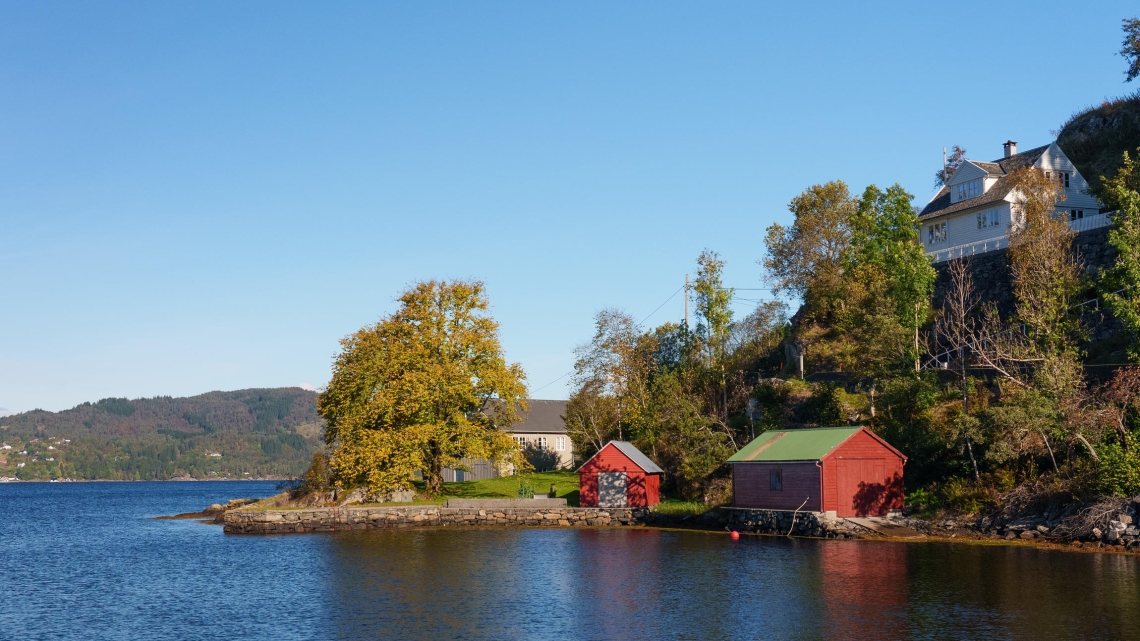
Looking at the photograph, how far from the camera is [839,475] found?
53625 millimetres

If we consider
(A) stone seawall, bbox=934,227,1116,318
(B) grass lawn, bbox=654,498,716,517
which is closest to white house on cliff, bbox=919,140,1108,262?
(A) stone seawall, bbox=934,227,1116,318

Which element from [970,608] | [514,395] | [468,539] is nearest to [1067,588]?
[970,608]

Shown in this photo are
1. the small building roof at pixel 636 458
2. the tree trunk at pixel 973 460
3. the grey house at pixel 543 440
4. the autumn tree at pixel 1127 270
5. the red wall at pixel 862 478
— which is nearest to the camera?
the autumn tree at pixel 1127 270

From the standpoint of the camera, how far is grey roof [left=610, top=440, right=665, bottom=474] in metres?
66.8

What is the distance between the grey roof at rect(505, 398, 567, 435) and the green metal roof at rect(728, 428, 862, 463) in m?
37.8

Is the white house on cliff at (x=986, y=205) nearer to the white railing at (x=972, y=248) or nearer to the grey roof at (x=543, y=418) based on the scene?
the white railing at (x=972, y=248)

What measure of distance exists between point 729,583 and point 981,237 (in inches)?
1881

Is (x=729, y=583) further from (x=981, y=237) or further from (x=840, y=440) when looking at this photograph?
(x=981, y=237)

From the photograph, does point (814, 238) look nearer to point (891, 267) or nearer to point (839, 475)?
point (891, 267)

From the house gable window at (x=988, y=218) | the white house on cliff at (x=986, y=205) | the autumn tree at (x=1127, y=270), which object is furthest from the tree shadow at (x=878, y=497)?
the house gable window at (x=988, y=218)

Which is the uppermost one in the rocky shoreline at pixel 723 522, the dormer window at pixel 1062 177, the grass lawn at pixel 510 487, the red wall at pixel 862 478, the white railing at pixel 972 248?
the dormer window at pixel 1062 177

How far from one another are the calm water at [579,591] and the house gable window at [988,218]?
35482mm

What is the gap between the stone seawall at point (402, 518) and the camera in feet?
216

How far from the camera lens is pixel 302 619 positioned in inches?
1328
